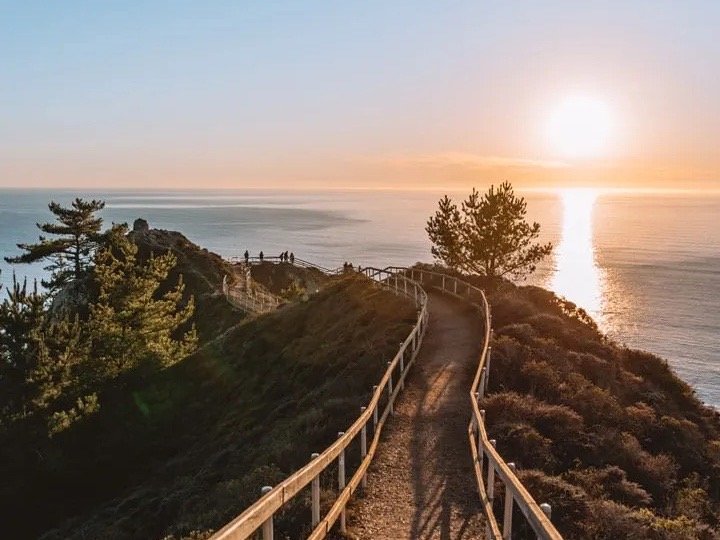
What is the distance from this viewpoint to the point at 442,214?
137 feet

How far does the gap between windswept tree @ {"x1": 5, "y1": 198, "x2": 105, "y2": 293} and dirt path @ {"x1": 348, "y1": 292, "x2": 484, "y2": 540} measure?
39416 millimetres

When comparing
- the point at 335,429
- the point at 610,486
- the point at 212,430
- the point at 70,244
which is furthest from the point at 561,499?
the point at 70,244

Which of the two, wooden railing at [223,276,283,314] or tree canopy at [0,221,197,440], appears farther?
wooden railing at [223,276,283,314]

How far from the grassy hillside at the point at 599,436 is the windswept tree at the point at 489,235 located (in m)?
13.8

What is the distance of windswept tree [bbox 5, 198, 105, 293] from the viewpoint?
48.9 m

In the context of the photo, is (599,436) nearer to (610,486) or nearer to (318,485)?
(610,486)

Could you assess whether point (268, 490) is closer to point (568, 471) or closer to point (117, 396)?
point (568, 471)

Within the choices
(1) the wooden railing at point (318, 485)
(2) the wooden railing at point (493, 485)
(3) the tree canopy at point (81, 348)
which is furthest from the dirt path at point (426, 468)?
(3) the tree canopy at point (81, 348)

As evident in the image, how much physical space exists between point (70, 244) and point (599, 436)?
4720 centimetres

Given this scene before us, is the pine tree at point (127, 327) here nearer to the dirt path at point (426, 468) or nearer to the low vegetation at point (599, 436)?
the low vegetation at point (599, 436)

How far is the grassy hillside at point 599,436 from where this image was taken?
10367mm

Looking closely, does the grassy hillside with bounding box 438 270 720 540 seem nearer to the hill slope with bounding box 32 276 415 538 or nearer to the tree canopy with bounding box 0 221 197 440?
the hill slope with bounding box 32 276 415 538

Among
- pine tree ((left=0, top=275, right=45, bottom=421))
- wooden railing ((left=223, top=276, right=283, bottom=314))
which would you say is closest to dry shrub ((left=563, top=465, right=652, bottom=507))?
pine tree ((left=0, top=275, right=45, bottom=421))

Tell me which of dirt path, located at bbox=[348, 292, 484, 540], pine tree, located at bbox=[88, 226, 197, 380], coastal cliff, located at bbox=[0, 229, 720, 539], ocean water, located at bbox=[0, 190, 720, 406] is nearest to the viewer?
dirt path, located at bbox=[348, 292, 484, 540]
